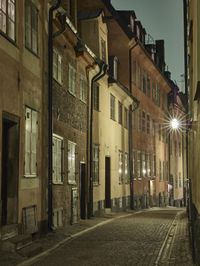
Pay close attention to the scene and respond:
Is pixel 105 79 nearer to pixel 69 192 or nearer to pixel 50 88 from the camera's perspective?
pixel 69 192

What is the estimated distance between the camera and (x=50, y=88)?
647 inches

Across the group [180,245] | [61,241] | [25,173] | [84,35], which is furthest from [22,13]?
[84,35]

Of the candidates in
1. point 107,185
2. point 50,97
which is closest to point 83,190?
point 107,185

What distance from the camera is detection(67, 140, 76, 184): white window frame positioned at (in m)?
19.6

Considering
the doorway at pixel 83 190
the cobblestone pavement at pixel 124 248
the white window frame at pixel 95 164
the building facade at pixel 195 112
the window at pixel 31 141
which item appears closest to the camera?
the building facade at pixel 195 112

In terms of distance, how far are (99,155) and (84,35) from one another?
5365 mm

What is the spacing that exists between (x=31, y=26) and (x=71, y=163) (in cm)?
641

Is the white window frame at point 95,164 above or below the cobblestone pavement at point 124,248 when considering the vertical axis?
above

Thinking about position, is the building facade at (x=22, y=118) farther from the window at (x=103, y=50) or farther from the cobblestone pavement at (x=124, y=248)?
the window at (x=103, y=50)

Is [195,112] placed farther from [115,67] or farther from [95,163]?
[115,67]

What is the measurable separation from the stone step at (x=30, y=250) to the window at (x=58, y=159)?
4.67 m

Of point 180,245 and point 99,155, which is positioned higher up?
point 99,155

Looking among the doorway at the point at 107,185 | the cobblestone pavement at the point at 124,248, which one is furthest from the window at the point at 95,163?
the cobblestone pavement at the point at 124,248

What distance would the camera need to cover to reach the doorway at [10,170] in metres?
13.1
